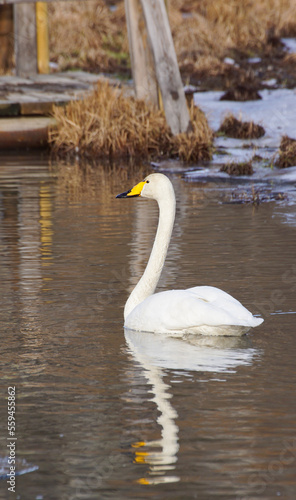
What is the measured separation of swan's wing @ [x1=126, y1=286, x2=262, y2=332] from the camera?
6.38 metres

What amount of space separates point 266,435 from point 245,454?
272 mm

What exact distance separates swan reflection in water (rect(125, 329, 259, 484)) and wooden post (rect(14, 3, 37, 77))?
13.7 meters

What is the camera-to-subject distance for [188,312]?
6.54 metres

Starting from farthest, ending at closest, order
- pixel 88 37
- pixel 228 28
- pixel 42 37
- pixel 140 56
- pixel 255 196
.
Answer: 1. pixel 88 37
2. pixel 228 28
3. pixel 42 37
4. pixel 140 56
5. pixel 255 196

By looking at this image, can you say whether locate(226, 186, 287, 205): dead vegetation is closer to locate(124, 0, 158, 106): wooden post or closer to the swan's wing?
locate(124, 0, 158, 106): wooden post

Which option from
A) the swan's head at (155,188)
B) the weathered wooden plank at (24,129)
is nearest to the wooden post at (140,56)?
the weathered wooden plank at (24,129)

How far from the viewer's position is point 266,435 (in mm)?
4828

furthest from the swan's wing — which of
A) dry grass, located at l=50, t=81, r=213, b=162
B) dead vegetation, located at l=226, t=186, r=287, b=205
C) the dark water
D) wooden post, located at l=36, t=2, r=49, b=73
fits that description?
wooden post, located at l=36, t=2, r=49, b=73

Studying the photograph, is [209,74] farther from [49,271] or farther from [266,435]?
[266,435]

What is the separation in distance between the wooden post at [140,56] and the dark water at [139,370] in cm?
644

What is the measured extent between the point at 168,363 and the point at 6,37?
19606mm

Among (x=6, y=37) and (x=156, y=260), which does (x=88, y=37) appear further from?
(x=156, y=260)

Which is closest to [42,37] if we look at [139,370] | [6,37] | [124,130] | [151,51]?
[6,37]

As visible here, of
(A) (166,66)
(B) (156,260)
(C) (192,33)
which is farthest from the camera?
(C) (192,33)
